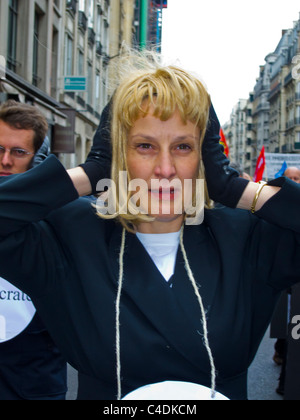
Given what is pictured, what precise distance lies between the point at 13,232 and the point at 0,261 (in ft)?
0.31

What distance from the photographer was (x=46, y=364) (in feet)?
7.58

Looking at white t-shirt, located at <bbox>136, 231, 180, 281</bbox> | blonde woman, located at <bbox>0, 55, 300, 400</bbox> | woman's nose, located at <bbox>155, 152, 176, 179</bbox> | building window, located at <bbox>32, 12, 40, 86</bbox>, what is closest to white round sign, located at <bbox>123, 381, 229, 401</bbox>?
blonde woman, located at <bbox>0, 55, 300, 400</bbox>

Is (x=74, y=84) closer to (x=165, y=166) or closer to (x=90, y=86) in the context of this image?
(x=90, y=86)

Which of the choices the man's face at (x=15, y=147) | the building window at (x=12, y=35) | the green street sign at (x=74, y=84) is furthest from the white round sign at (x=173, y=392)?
the green street sign at (x=74, y=84)

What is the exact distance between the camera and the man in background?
226cm

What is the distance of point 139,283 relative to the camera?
1.61 meters

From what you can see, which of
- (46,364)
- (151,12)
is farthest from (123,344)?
(151,12)

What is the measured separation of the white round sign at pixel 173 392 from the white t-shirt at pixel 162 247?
14.8 inches

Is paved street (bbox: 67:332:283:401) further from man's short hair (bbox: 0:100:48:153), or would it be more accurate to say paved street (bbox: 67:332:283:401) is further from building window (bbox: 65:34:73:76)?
building window (bbox: 65:34:73:76)

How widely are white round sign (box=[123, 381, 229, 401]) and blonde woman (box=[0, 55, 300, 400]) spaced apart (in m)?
0.03

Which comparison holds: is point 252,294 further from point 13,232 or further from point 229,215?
point 13,232

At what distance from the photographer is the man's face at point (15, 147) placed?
2.52 m

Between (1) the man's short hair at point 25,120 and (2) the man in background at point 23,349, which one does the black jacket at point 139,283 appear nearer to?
(2) the man in background at point 23,349

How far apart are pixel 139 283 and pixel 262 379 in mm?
3814
